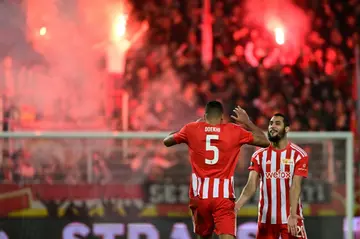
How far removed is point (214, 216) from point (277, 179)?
22.5 inches

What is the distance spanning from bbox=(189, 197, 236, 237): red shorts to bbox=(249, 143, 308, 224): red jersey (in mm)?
345

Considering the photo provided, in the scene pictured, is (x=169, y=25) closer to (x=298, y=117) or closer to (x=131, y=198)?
(x=298, y=117)

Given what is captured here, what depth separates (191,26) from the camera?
11.9 metres

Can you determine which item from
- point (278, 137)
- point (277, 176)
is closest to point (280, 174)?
point (277, 176)

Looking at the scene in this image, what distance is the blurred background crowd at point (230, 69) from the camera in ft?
36.0

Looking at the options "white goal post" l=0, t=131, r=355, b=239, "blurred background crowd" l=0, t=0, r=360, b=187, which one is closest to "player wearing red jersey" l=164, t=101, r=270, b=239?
"white goal post" l=0, t=131, r=355, b=239

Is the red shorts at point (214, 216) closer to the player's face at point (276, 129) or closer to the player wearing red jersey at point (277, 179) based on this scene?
the player wearing red jersey at point (277, 179)

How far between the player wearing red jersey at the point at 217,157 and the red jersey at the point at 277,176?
0.25 meters

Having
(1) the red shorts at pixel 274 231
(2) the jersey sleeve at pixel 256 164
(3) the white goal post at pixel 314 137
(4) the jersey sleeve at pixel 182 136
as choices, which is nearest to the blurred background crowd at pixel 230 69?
(3) the white goal post at pixel 314 137

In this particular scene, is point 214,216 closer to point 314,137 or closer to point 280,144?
point 280,144

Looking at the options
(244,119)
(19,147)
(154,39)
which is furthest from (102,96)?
(244,119)

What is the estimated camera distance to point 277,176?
20.3ft

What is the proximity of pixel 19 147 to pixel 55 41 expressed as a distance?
4381mm

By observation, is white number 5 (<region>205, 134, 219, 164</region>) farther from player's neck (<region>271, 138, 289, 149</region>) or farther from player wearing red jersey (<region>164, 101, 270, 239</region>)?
player's neck (<region>271, 138, 289, 149</region>)
